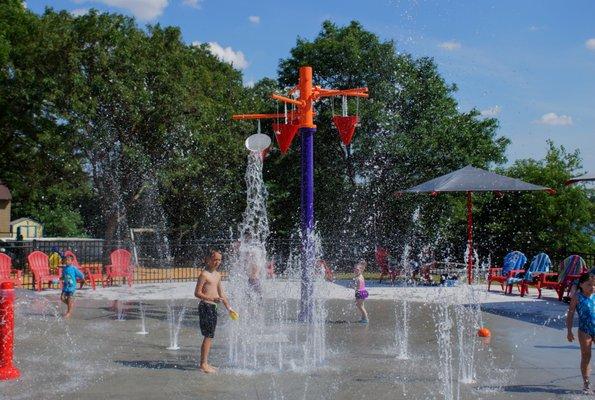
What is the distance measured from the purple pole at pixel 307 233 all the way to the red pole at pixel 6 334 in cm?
515

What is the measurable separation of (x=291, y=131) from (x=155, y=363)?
17.7 feet

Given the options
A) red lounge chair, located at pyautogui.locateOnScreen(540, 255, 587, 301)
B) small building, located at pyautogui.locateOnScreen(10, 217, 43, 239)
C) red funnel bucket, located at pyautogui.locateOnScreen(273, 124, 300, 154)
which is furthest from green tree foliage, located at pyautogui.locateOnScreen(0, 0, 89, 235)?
small building, located at pyautogui.locateOnScreen(10, 217, 43, 239)

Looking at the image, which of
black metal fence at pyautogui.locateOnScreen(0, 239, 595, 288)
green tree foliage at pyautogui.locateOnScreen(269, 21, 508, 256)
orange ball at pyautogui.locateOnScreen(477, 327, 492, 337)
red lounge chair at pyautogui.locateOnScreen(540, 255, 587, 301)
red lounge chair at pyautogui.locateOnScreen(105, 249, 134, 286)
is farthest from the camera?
green tree foliage at pyautogui.locateOnScreen(269, 21, 508, 256)

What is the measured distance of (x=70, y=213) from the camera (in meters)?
55.0

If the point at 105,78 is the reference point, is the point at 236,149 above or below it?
below

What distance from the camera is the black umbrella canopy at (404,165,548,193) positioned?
16312mm

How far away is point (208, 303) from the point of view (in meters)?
7.95

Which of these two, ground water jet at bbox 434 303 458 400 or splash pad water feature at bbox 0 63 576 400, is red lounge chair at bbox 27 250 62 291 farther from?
ground water jet at bbox 434 303 458 400

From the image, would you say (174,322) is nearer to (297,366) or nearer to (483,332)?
(297,366)

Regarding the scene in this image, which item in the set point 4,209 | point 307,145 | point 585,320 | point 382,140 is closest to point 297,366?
point 585,320

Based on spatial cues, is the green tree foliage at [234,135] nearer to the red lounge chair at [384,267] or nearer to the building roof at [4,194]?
the red lounge chair at [384,267]

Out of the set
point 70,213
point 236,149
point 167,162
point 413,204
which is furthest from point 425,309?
point 70,213

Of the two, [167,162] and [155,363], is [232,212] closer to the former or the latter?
[167,162]

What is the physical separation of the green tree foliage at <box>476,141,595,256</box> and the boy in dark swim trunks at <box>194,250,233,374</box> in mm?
18861
